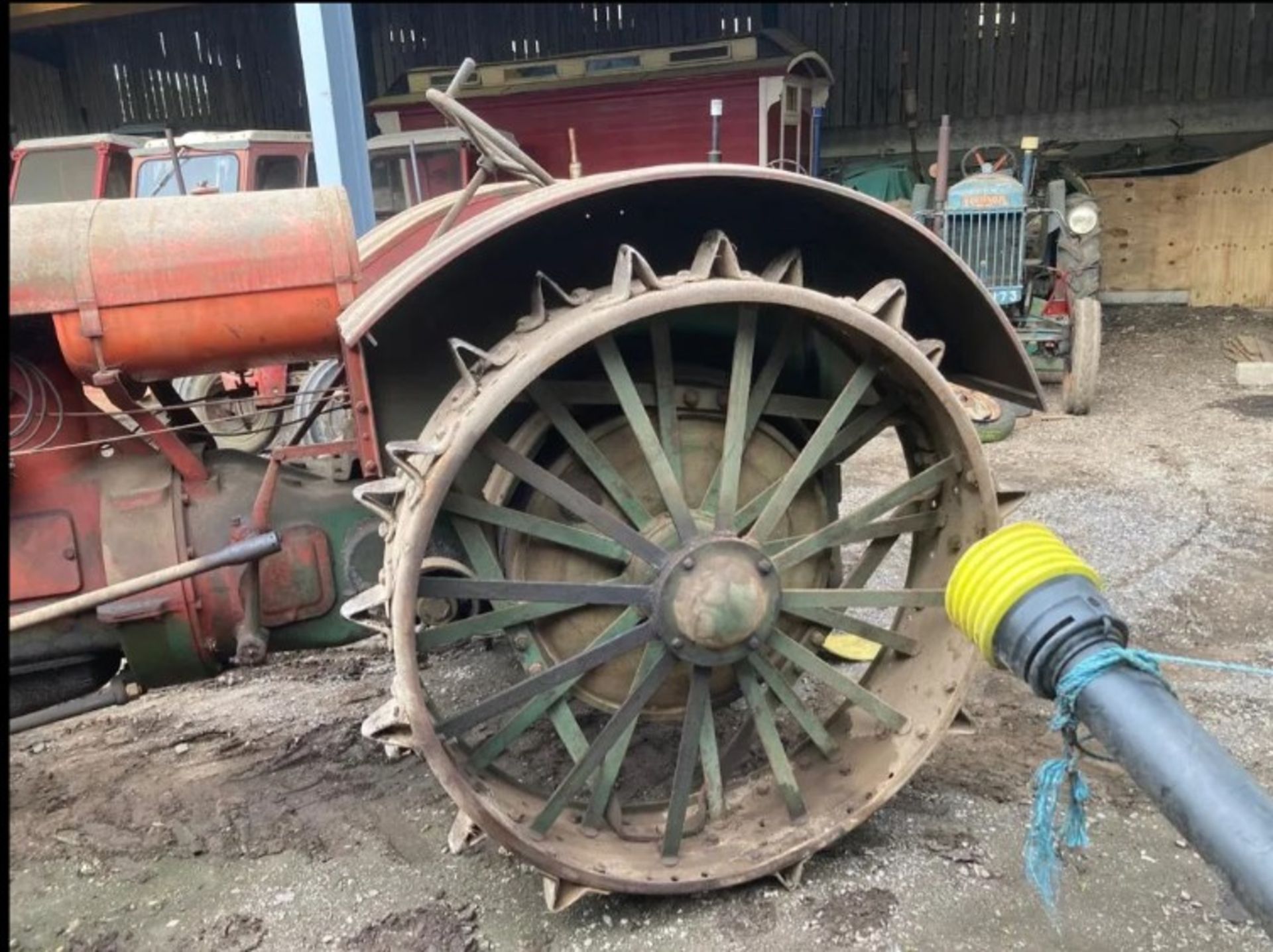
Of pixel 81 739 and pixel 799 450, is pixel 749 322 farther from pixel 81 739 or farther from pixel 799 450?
pixel 81 739

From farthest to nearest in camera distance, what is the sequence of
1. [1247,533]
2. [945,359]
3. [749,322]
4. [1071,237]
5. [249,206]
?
[1071,237]
[1247,533]
[945,359]
[249,206]
[749,322]

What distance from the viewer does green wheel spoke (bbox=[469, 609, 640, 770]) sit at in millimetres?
1941

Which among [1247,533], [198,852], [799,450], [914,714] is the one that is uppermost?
[799,450]

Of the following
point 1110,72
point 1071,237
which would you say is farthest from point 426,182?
point 1110,72

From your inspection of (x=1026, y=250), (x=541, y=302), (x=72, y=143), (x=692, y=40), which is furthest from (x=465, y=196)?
(x=692, y=40)

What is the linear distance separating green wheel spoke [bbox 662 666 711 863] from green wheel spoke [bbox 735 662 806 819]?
9cm

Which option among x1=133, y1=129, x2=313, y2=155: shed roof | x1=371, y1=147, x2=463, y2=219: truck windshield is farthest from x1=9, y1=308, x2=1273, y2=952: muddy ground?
x1=371, y1=147, x2=463, y2=219: truck windshield

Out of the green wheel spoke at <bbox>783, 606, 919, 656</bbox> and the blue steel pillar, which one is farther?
the blue steel pillar

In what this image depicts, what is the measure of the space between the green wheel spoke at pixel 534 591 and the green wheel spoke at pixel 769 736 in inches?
12.0

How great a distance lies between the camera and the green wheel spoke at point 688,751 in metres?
2.00

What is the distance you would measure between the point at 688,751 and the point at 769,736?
0.18 m

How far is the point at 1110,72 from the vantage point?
10.7 metres

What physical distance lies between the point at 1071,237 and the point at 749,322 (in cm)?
622

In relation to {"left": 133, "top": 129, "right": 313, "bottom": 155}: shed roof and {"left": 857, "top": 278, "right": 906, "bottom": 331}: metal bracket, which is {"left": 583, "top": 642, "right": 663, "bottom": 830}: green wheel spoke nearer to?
{"left": 857, "top": 278, "right": 906, "bottom": 331}: metal bracket
